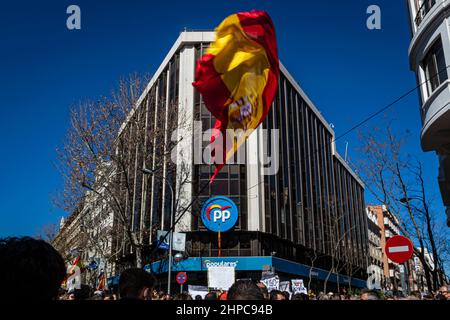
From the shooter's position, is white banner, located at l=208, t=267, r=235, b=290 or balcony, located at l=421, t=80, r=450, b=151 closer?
balcony, located at l=421, t=80, r=450, b=151

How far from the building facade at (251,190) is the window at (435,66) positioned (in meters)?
13.2

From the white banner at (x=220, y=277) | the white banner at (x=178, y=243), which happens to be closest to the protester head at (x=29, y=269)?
the white banner at (x=220, y=277)

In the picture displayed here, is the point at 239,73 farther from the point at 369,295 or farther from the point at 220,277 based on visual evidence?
the point at 220,277

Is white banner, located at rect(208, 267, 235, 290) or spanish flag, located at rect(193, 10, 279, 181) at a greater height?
spanish flag, located at rect(193, 10, 279, 181)

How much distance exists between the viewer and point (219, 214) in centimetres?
3544

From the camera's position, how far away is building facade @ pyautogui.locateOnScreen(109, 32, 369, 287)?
1371 inches

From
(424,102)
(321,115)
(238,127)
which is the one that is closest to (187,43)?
(321,115)

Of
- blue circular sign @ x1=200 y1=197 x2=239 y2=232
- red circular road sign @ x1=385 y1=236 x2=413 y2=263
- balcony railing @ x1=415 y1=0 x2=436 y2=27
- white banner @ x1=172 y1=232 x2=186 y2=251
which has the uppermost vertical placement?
balcony railing @ x1=415 y1=0 x2=436 y2=27

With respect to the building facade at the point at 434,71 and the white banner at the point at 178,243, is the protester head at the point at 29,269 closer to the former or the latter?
the building facade at the point at 434,71

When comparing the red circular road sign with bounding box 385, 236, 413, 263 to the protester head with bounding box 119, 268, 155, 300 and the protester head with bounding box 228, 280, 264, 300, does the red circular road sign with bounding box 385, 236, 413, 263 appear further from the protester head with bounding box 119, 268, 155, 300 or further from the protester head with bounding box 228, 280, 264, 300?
the protester head with bounding box 119, 268, 155, 300

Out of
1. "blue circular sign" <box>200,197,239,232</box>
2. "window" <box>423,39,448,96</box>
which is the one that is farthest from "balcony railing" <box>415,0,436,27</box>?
"blue circular sign" <box>200,197,239,232</box>

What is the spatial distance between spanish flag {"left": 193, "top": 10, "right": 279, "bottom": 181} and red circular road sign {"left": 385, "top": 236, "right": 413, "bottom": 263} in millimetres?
4294

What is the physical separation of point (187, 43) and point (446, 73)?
29.7 meters

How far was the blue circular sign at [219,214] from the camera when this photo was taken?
35219mm
